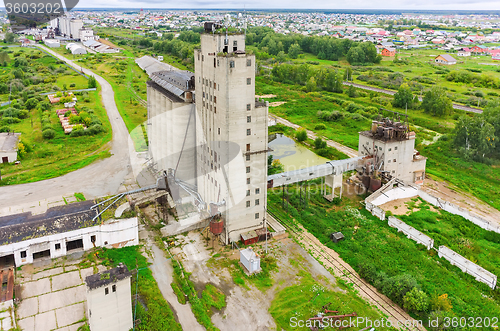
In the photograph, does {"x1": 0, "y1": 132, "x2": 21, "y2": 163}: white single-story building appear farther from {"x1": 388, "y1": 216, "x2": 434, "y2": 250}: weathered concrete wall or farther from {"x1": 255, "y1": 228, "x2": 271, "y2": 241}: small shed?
{"x1": 388, "y1": 216, "x2": 434, "y2": 250}: weathered concrete wall

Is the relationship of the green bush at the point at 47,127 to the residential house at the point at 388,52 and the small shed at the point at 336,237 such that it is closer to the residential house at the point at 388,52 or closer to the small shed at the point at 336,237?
the small shed at the point at 336,237

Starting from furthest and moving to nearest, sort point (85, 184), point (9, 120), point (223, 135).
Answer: point (9, 120), point (85, 184), point (223, 135)

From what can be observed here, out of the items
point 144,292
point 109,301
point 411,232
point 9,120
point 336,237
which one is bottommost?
point 144,292

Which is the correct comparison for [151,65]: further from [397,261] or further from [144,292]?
[397,261]

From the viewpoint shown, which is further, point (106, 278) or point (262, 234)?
point (262, 234)

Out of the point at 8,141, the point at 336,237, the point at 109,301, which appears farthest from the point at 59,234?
the point at 8,141

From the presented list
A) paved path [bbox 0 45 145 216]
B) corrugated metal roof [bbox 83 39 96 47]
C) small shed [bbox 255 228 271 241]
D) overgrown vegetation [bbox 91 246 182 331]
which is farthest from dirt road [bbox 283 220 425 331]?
corrugated metal roof [bbox 83 39 96 47]

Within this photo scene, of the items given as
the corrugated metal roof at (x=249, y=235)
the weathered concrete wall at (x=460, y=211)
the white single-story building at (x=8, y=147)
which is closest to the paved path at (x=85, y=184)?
the white single-story building at (x=8, y=147)
